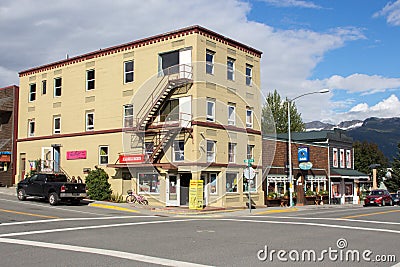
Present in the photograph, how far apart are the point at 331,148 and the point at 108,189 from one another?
23837 mm

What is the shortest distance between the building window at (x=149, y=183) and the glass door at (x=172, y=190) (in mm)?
804

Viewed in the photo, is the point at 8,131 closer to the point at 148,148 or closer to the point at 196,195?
the point at 148,148

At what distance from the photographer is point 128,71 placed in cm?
3328

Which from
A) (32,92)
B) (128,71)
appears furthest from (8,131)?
(128,71)

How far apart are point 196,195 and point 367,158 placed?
183ft

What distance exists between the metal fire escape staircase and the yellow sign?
11.5 ft

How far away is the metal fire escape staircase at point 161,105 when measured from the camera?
29719 millimetres

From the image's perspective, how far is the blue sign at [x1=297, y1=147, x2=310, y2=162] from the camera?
40250 millimetres

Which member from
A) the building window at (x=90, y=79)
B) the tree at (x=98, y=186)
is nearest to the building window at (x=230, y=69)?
the building window at (x=90, y=79)

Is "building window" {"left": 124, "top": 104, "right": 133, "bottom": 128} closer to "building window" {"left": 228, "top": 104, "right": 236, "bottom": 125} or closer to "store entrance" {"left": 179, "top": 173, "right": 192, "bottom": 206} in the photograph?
"store entrance" {"left": 179, "top": 173, "right": 192, "bottom": 206}

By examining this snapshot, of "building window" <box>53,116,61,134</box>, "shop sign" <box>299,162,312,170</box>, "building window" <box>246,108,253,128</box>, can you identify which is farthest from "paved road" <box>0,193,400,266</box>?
"shop sign" <box>299,162,312,170</box>

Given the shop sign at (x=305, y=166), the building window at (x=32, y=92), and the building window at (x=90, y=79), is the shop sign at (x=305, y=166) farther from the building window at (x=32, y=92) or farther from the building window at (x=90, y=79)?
the building window at (x=32, y=92)

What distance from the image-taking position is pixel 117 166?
102 ft

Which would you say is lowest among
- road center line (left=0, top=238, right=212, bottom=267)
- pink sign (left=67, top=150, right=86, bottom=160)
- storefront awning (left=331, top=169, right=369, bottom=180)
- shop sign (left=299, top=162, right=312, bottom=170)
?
road center line (left=0, top=238, right=212, bottom=267)
